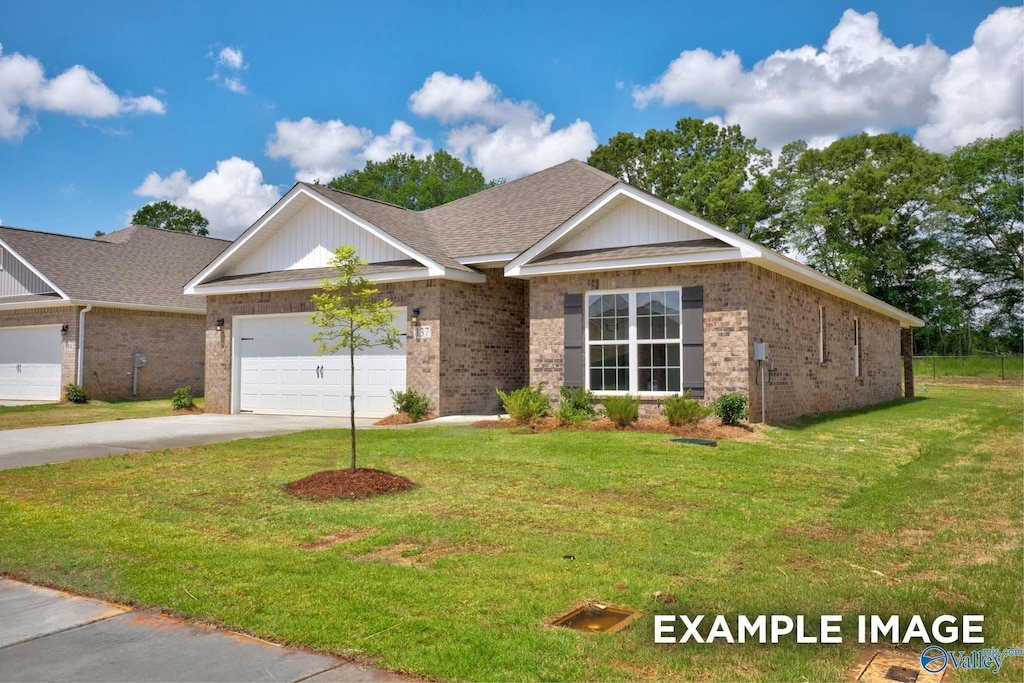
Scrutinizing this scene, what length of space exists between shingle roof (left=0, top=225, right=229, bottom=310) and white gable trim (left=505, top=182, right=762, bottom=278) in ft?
50.9

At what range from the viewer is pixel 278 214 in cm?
1806

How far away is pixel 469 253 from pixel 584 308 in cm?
353

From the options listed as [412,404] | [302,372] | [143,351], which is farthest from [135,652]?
[143,351]

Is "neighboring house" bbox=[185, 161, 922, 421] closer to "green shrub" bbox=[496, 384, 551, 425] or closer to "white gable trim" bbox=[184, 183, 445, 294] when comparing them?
"white gable trim" bbox=[184, 183, 445, 294]

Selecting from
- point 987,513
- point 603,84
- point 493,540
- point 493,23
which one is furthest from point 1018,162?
point 493,540

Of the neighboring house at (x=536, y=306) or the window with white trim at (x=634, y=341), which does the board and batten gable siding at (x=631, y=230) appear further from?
the window with white trim at (x=634, y=341)

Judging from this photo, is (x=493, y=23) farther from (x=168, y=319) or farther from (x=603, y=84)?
(x=168, y=319)

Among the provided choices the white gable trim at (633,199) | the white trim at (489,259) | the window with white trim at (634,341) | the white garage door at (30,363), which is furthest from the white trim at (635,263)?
the white garage door at (30,363)

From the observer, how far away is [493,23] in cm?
1427

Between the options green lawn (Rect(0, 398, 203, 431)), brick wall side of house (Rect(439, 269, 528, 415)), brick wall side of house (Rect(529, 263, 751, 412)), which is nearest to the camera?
brick wall side of house (Rect(529, 263, 751, 412))

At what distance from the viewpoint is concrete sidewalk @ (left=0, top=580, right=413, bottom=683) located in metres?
3.52

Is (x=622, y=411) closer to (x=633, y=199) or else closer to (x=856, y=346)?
(x=633, y=199)

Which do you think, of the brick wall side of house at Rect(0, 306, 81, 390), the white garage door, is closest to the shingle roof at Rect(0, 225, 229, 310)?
the brick wall side of house at Rect(0, 306, 81, 390)

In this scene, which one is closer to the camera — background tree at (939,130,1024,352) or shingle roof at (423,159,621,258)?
shingle roof at (423,159,621,258)
